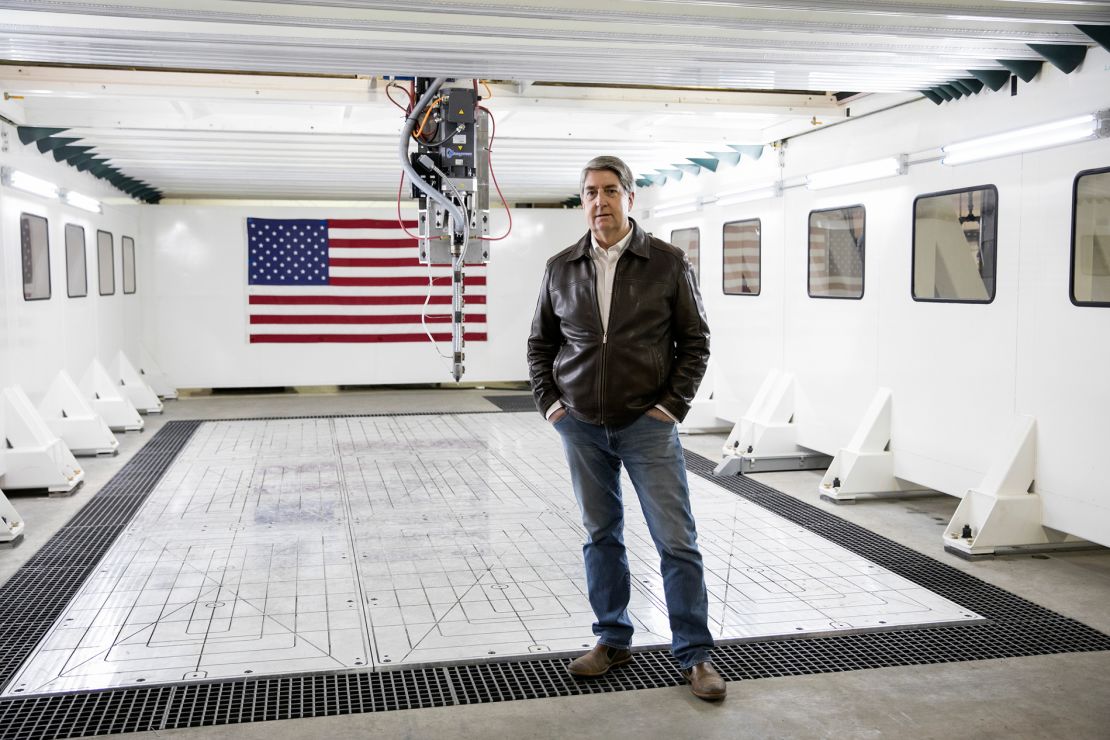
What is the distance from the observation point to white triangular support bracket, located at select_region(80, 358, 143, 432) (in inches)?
372

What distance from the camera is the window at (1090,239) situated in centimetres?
490

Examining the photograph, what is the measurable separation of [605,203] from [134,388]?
29.5 feet

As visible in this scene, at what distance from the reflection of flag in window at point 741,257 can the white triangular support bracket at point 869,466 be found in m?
2.34

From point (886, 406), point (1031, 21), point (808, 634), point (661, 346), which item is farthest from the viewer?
point (886, 406)

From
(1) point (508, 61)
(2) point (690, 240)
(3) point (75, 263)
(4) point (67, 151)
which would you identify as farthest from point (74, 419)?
(2) point (690, 240)

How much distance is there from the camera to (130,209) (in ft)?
40.1

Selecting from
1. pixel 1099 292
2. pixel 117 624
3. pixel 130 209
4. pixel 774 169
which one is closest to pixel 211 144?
pixel 130 209

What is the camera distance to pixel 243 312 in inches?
513

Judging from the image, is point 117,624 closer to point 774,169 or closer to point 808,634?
point 808,634

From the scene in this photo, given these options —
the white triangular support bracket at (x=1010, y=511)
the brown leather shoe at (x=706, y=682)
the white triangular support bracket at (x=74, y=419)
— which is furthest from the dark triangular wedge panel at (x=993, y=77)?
the white triangular support bracket at (x=74, y=419)

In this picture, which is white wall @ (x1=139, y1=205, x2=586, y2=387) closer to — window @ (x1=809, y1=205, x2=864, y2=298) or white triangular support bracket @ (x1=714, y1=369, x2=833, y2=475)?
white triangular support bracket @ (x1=714, y1=369, x2=833, y2=475)

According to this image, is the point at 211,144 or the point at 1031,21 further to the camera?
the point at 211,144

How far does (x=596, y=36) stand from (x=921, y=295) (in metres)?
2.87

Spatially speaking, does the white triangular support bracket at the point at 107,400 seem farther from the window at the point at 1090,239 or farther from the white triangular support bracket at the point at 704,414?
the window at the point at 1090,239
